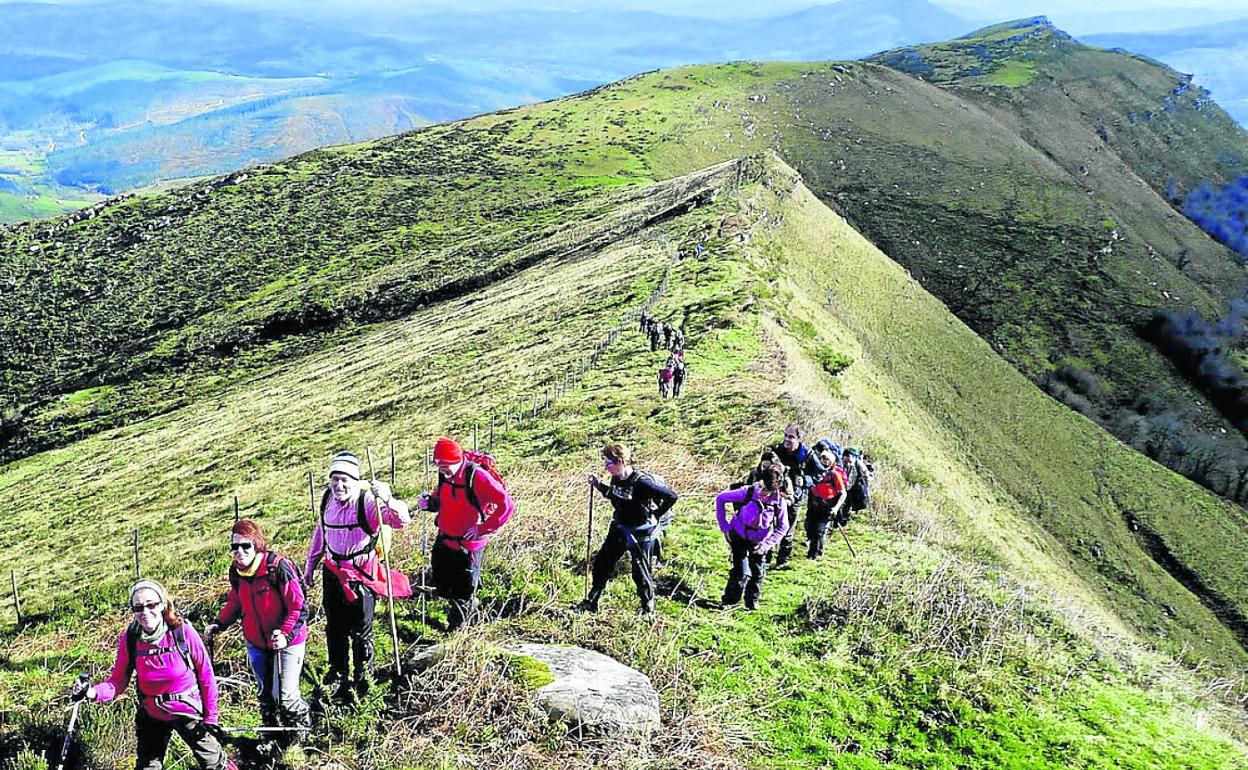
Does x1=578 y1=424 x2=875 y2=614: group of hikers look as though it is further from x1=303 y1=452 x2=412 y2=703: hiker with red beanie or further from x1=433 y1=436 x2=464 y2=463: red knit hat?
x1=303 y1=452 x2=412 y2=703: hiker with red beanie

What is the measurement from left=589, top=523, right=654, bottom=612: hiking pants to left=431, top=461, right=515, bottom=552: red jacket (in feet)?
4.30

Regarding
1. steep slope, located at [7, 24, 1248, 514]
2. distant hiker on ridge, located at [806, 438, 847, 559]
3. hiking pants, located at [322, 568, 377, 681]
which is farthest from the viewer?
steep slope, located at [7, 24, 1248, 514]

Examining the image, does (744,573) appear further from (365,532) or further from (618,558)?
(365,532)

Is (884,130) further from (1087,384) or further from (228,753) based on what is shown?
(228,753)

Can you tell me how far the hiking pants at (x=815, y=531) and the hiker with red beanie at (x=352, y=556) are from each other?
21.2ft

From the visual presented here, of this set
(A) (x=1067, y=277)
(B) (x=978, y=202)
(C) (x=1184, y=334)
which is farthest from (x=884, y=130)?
(C) (x=1184, y=334)

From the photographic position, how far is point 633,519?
28.0ft

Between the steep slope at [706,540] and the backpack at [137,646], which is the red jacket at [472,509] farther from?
the backpack at [137,646]

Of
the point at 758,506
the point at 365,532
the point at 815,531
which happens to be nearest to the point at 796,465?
the point at 815,531

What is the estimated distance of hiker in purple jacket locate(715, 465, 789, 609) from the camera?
9.04 m

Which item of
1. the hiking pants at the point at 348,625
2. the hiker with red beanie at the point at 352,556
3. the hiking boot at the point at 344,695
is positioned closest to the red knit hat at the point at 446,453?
the hiker with red beanie at the point at 352,556

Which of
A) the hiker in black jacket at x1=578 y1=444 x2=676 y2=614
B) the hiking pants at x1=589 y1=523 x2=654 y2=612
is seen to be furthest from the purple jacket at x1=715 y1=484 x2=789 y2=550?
the hiking pants at x1=589 y1=523 x2=654 y2=612

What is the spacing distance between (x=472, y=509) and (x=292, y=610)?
1989 mm

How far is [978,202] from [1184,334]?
3021 cm
